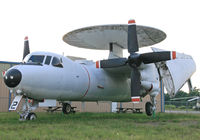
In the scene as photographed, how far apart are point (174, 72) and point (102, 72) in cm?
534

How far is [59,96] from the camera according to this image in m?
11.9

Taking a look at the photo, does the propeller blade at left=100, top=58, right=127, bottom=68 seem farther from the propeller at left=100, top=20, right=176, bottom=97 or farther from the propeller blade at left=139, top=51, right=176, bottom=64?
the propeller blade at left=139, top=51, right=176, bottom=64

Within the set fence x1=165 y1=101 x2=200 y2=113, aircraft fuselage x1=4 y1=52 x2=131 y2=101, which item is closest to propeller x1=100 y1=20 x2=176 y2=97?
aircraft fuselage x1=4 y1=52 x2=131 y2=101

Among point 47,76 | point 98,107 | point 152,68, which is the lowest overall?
point 98,107

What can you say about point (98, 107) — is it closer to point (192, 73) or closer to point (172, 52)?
point (192, 73)

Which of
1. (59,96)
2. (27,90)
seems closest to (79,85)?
(59,96)

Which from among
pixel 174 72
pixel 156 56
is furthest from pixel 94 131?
pixel 174 72

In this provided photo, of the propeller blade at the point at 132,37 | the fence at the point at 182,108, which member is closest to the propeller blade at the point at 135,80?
the propeller blade at the point at 132,37

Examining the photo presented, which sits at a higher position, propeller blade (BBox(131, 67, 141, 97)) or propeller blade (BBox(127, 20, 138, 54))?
propeller blade (BBox(127, 20, 138, 54))

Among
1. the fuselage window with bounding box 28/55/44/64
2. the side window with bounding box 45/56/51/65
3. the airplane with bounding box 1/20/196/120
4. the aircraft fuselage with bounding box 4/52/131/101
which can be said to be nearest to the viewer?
the aircraft fuselage with bounding box 4/52/131/101

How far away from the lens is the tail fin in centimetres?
1545

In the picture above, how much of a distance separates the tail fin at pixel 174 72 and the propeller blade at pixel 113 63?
9.19 feet

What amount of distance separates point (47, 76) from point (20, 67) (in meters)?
1.40

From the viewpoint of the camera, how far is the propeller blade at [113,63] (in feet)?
47.2
